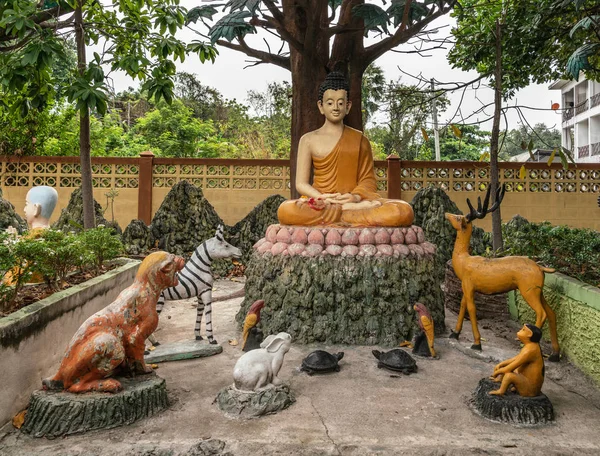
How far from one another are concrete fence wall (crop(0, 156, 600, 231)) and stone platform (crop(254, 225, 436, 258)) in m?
5.70

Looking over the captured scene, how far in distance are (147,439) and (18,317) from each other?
1351 millimetres

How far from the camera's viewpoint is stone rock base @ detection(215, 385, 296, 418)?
3.29 m

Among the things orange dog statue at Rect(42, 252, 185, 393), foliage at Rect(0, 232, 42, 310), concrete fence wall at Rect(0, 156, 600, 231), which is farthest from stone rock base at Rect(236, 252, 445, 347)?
concrete fence wall at Rect(0, 156, 600, 231)

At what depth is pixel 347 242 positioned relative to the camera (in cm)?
526

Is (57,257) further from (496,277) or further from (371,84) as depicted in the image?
(371,84)

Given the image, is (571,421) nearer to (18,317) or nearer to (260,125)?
(18,317)

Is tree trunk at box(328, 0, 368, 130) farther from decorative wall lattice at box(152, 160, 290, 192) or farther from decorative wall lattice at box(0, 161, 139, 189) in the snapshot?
decorative wall lattice at box(0, 161, 139, 189)

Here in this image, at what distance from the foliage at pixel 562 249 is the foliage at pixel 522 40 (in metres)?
2.31

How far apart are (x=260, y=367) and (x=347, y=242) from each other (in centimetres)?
220

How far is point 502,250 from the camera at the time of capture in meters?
6.65

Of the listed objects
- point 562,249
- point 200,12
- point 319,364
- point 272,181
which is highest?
point 200,12

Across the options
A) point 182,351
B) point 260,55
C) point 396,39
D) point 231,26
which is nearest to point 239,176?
point 260,55

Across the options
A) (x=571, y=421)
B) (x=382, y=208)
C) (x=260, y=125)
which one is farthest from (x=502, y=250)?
(x=260, y=125)

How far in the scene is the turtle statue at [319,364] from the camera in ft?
13.5
